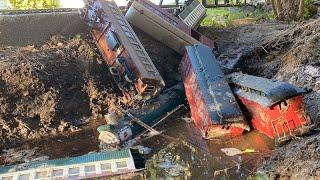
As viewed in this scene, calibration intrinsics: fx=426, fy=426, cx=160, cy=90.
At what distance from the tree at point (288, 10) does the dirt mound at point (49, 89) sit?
755 cm

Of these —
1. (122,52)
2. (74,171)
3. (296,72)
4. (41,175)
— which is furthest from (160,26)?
(41,175)

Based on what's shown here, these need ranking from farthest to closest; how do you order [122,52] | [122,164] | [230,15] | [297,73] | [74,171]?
[230,15], [122,52], [297,73], [122,164], [74,171]

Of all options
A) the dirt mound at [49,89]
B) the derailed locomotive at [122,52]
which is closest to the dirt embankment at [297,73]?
the derailed locomotive at [122,52]

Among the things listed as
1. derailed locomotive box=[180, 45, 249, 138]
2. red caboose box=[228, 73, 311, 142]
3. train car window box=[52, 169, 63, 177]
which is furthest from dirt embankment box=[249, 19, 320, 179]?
train car window box=[52, 169, 63, 177]

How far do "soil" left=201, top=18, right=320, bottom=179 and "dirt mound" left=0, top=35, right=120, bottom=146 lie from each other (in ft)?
12.2

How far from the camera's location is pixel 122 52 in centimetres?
1061

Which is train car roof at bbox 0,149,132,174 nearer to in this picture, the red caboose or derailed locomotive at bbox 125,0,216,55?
the red caboose

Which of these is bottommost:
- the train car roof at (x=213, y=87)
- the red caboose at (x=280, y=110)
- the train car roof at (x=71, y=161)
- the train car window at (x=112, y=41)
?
the train car roof at (x=71, y=161)

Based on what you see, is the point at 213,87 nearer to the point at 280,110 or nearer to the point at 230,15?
the point at 280,110

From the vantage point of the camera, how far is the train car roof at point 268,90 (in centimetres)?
791

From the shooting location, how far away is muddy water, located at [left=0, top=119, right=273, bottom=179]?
781 cm

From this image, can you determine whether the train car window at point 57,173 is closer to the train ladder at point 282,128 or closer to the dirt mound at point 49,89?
the dirt mound at point 49,89

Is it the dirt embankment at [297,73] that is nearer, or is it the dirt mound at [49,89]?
the dirt embankment at [297,73]

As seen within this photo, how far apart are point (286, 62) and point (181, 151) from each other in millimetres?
3902
